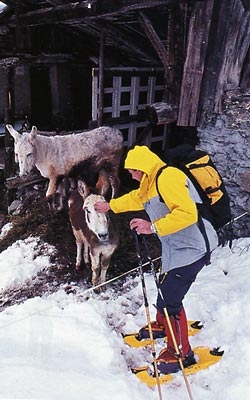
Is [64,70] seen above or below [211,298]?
above

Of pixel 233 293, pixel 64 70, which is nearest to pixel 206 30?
pixel 233 293

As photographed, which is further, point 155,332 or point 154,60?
point 154,60

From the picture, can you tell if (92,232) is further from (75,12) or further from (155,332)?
(75,12)

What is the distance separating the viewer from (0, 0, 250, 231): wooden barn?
4.94 metres

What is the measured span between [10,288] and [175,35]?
3.92 m

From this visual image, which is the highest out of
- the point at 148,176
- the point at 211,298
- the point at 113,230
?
the point at 148,176

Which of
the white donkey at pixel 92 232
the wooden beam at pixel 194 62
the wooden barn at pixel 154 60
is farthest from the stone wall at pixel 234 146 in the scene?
the white donkey at pixel 92 232

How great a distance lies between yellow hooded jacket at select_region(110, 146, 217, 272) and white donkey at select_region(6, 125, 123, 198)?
2.14 meters

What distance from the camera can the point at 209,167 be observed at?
332cm

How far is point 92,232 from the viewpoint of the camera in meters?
4.89

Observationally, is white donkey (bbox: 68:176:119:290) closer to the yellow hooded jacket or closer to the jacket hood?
the yellow hooded jacket

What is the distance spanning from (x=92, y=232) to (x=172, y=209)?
6.39 ft

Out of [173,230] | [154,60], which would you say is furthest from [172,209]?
[154,60]

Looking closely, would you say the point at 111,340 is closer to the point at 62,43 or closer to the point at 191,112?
the point at 191,112
